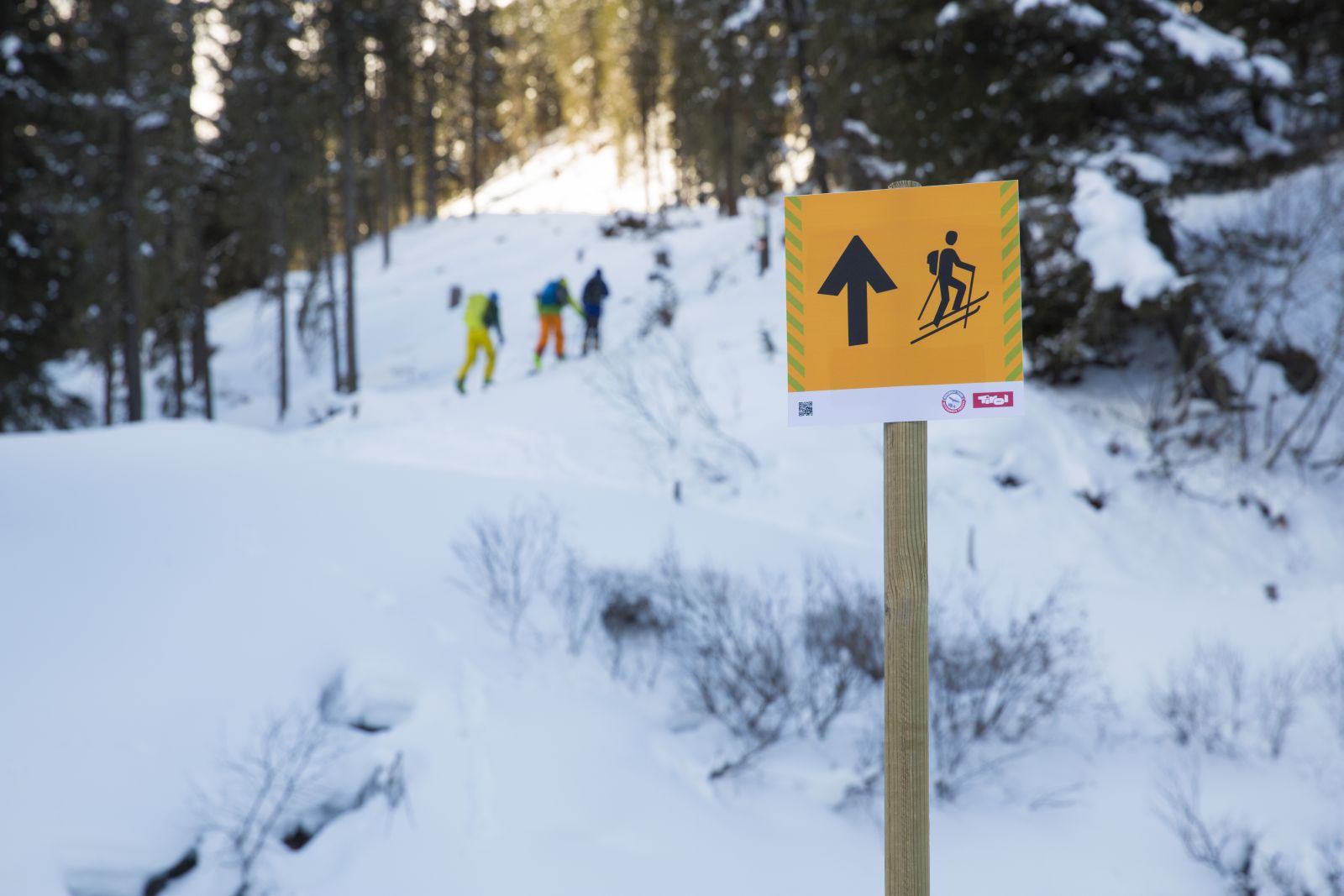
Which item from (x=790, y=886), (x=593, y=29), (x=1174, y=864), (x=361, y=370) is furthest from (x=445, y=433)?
(x=593, y=29)

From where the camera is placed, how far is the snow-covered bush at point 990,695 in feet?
19.5

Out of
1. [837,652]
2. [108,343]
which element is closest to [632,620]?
[837,652]

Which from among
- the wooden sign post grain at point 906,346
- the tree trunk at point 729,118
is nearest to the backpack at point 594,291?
the tree trunk at point 729,118

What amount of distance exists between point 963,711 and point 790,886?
6.80 ft

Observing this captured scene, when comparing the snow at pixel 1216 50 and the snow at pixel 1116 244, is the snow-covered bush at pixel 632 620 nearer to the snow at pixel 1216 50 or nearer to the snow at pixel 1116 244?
the snow at pixel 1116 244

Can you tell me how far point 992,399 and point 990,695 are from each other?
4806mm

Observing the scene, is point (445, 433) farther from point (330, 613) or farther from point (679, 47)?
point (679, 47)

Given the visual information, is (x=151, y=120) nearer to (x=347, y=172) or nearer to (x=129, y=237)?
(x=129, y=237)

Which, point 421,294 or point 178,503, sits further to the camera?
point 421,294

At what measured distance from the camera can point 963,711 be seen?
20.4 feet

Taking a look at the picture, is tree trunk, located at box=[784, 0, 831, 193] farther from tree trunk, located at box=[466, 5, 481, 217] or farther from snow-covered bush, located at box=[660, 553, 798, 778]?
tree trunk, located at box=[466, 5, 481, 217]

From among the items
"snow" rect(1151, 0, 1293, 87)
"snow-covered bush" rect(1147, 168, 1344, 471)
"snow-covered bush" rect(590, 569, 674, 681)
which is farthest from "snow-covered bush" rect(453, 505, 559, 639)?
"snow" rect(1151, 0, 1293, 87)

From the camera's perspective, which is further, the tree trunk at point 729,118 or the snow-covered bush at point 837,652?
the tree trunk at point 729,118

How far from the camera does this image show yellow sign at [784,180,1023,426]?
2248mm
